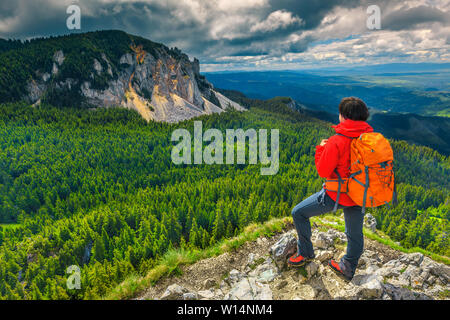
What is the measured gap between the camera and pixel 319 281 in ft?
28.5

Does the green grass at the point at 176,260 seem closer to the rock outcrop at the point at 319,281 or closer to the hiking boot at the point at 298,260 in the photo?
the rock outcrop at the point at 319,281

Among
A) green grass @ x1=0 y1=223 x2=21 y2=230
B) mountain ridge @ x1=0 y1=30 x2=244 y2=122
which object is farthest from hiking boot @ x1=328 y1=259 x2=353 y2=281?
mountain ridge @ x1=0 y1=30 x2=244 y2=122

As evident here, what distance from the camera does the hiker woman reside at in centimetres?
688

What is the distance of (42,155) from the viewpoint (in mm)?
95250

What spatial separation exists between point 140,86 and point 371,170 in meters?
192

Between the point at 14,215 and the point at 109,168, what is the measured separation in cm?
3176

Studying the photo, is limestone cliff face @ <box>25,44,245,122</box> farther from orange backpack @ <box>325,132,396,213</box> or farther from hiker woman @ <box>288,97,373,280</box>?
orange backpack @ <box>325,132,396,213</box>

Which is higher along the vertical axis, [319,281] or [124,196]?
[319,281]

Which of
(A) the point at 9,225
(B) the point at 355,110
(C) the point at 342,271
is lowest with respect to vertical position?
(A) the point at 9,225

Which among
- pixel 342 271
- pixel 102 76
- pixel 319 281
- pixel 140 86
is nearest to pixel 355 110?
pixel 342 271

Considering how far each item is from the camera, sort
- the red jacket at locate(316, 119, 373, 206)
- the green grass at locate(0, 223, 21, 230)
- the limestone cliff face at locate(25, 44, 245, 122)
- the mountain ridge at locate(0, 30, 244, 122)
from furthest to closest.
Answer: the limestone cliff face at locate(25, 44, 245, 122) → the mountain ridge at locate(0, 30, 244, 122) → the green grass at locate(0, 223, 21, 230) → the red jacket at locate(316, 119, 373, 206)

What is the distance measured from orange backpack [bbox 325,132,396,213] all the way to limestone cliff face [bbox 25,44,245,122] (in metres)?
165

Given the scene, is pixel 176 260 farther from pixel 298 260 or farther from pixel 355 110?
pixel 355 110
